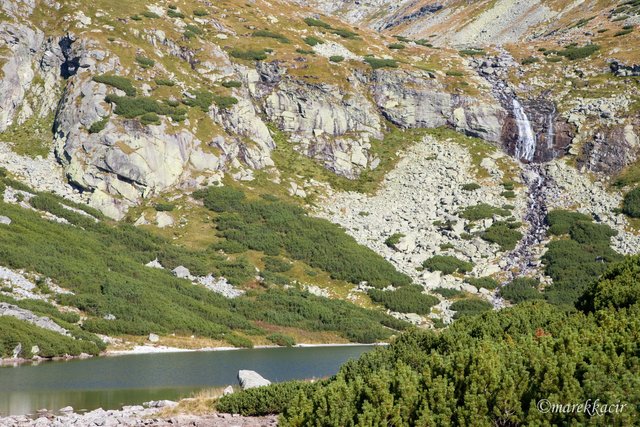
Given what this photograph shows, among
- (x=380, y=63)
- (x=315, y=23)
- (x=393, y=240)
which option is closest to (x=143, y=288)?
(x=393, y=240)

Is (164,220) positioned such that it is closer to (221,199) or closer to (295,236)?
(221,199)

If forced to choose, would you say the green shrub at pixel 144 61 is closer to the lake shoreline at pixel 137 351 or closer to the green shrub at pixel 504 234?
the green shrub at pixel 504 234

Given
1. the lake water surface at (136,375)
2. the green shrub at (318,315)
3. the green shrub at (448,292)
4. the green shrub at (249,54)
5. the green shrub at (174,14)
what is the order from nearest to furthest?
the lake water surface at (136,375) < the green shrub at (318,315) < the green shrub at (448,292) < the green shrub at (249,54) < the green shrub at (174,14)

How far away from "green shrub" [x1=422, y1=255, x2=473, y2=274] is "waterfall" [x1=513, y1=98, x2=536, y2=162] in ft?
94.5

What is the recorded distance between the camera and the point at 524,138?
101 meters

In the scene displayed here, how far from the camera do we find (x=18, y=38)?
9325cm

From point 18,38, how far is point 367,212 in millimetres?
56463

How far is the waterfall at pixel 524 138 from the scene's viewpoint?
324ft

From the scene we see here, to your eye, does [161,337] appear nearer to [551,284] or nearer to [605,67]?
[551,284]

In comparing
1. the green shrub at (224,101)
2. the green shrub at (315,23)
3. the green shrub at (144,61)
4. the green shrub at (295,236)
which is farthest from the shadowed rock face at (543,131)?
the green shrub at (144,61)

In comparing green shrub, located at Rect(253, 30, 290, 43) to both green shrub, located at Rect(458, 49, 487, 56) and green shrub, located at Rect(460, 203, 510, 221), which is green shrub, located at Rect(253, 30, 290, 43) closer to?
green shrub, located at Rect(458, 49, 487, 56)

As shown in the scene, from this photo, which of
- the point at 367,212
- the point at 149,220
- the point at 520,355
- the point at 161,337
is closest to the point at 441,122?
the point at 367,212

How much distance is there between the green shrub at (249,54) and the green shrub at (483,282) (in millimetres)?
54986

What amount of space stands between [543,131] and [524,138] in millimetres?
2984
